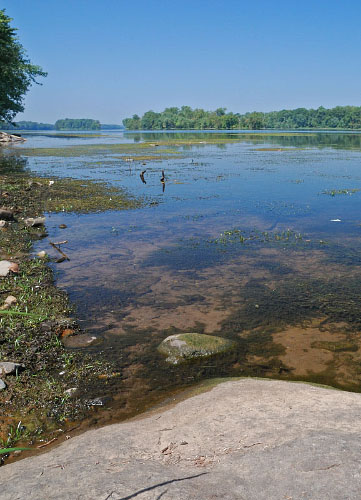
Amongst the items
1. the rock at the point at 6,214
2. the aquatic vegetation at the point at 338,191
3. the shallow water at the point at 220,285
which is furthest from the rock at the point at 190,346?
the aquatic vegetation at the point at 338,191

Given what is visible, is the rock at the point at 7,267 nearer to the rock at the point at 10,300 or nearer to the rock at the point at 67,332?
the rock at the point at 10,300

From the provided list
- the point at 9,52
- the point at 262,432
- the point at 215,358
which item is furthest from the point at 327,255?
the point at 9,52

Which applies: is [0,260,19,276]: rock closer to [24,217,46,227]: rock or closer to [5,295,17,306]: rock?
[5,295,17,306]: rock

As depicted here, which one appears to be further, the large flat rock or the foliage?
the foliage

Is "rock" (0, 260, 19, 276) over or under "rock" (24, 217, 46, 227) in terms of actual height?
under

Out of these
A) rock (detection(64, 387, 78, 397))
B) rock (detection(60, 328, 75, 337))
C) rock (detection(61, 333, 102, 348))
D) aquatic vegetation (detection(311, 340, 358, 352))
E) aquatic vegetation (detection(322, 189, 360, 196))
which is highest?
aquatic vegetation (detection(322, 189, 360, 196))

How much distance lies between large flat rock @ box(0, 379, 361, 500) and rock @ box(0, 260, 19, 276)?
6.17m

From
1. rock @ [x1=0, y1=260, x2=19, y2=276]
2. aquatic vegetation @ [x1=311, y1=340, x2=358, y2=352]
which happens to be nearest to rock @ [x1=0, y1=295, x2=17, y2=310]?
rock @ [x1=0, y1=260, x2=19, y2=276]

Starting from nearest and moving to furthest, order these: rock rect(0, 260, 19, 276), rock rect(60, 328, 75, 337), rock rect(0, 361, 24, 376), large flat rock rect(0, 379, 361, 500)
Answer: large flat rock rect(0, 379, 361, 500)
rock rect(0, 361, 24, 376)
rock rect(60, 328, 75, 337)
rock rect(0, 260, 19, 276)

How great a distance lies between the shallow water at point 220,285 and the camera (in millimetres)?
6516

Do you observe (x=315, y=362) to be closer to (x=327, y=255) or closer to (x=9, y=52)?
(x=327, y=255)

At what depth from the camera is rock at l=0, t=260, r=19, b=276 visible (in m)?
9.72

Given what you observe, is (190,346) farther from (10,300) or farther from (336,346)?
(10,300)

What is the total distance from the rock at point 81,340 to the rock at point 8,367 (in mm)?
1098
